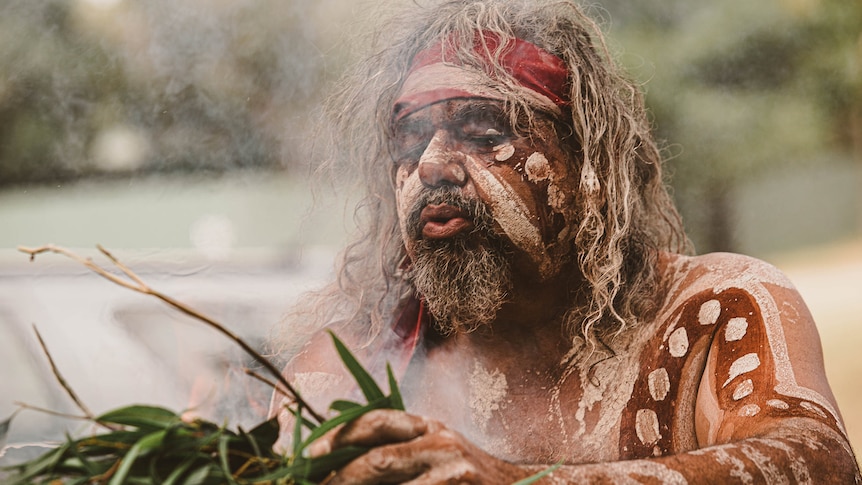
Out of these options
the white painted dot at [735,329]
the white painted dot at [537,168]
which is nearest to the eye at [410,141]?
the white painted dot at [537,168]

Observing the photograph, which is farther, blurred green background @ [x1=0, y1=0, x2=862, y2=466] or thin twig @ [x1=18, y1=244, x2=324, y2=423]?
blurred green background @ [x1=0, y1=0, x2=862, y2=466]

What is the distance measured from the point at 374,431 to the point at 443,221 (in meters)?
0.72

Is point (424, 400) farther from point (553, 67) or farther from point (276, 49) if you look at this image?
point (276, 49)

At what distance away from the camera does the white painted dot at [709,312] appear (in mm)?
1815

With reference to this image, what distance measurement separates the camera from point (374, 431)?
126 cm

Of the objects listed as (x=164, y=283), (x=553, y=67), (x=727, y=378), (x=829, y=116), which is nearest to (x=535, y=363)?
(x=727, y=378)

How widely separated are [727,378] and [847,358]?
3.12 feet

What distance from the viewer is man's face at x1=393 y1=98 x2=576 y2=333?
1.88 metres

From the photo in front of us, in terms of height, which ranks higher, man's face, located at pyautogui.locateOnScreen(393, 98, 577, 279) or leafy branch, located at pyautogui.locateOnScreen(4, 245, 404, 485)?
man's face, located at pyautogui.locateOnScreen(393, 98, 577, 279)

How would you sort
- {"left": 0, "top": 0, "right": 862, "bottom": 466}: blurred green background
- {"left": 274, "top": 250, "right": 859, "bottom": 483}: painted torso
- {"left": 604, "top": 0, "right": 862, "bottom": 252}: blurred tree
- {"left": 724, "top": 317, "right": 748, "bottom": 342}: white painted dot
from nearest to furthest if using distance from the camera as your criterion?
{"left": 274, "top": 250, "right": 859, "bottom": 483}: painted torso < {"left": 724, "top": 317, "right": 748, "bottom": 342}: white painted dot < {"left": 0, "top": 0, "right": 862, "bottom": 466}: blurred green background < {"left": 604, "top": 0, "right": 862, "bottom": 252}: blurred tree

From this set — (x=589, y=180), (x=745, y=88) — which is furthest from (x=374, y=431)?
(x=745, y=88)

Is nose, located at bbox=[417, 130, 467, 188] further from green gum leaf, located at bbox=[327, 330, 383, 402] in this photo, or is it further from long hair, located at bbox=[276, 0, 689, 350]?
green gum leaf, located at bbox=[327, 330, 383, 402]

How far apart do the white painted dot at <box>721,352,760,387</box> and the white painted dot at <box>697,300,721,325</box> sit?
0.37ft

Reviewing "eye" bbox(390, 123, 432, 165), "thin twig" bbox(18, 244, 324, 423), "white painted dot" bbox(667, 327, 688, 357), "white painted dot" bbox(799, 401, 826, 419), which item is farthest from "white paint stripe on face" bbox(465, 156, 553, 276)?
"thin twig" bbox(18, 244, 324, 423)
